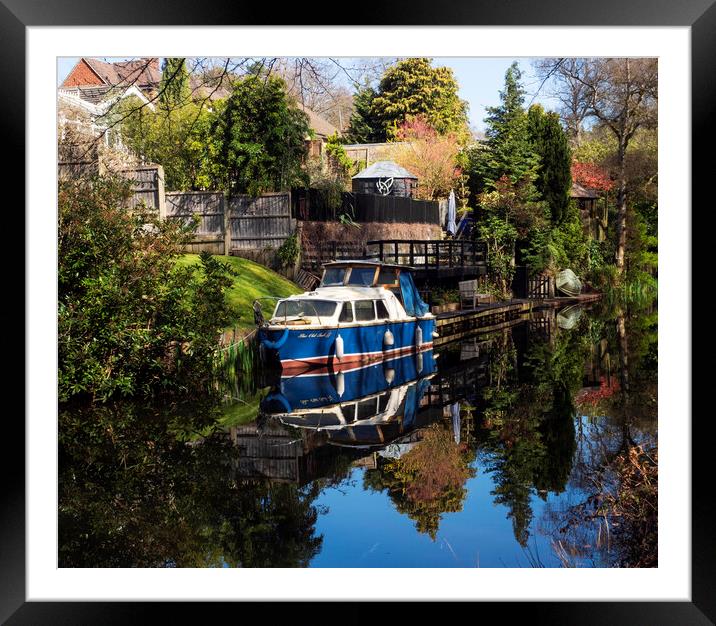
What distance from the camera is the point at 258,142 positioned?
58.4ft

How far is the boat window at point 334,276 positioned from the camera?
16.0 metres

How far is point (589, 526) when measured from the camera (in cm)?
588

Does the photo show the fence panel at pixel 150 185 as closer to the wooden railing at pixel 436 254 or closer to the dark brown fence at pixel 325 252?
the dark brown fence at pixel 325 252

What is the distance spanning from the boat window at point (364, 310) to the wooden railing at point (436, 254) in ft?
14.0

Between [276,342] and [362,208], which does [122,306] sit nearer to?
[276,342]

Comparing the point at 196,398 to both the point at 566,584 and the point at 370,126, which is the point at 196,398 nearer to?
the point at 566,584

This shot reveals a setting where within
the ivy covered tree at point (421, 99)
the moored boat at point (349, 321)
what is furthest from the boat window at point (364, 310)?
the ivy covered tree at point (421, 99)

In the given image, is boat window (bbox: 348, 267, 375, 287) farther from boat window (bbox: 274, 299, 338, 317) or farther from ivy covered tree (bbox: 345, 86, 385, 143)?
ivy covered tree (bbox: 345, 86, 385, 143)

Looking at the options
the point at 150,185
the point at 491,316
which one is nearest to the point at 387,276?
the point at 150,185

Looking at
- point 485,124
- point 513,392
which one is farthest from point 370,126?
point 513,392

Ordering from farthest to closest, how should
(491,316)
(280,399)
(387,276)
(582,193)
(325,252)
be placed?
(582,193) < (491,316) < (325,252) < (387,276) < (280,399)

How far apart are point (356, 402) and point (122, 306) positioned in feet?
10.5

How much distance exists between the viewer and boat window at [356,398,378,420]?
10383 mm
